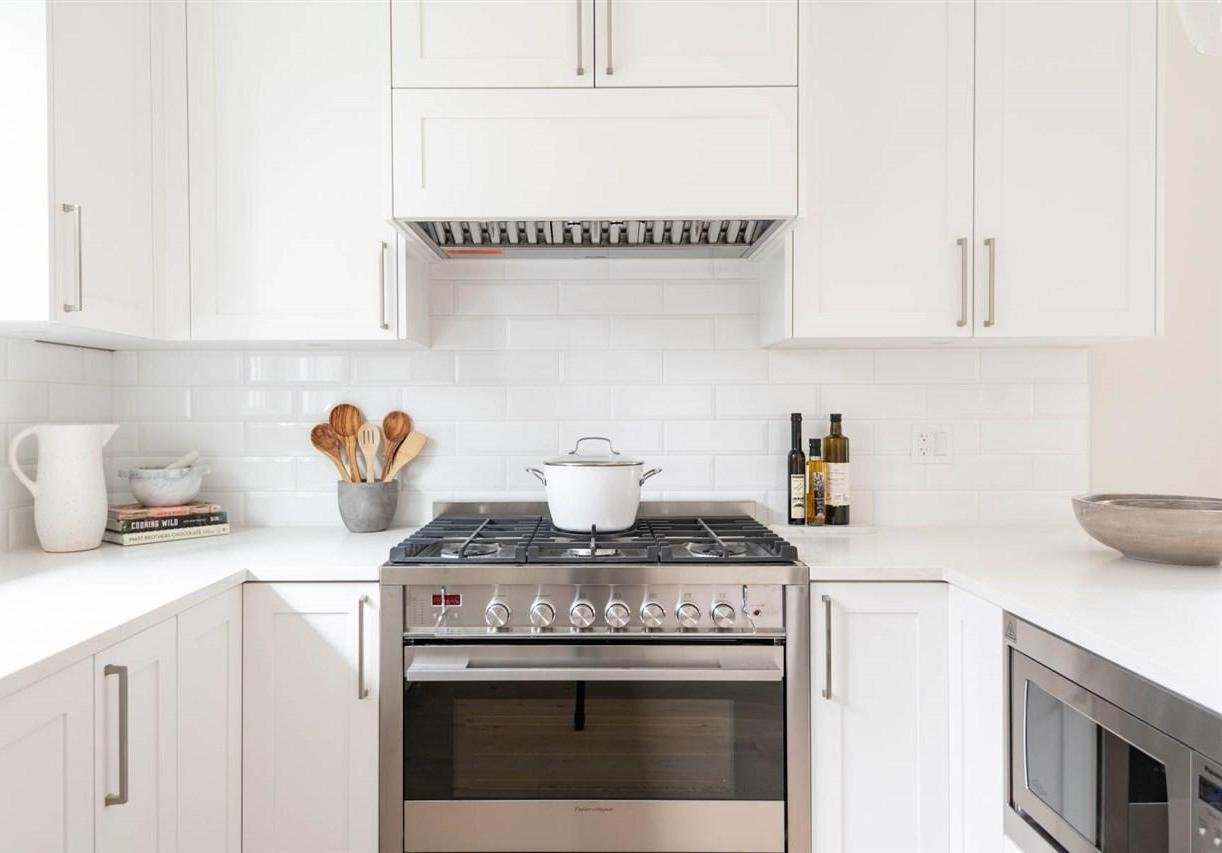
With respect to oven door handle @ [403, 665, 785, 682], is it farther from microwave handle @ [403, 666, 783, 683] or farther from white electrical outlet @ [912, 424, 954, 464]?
white electrical outlet @ [912, 424, 954, 464]

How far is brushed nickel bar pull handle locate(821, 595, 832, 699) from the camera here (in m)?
1.69

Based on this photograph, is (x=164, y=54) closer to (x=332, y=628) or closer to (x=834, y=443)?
(x=332, y=628)

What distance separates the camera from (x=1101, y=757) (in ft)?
3.88

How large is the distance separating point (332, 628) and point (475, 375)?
2.83 ft

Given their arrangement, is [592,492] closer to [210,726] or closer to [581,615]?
[581,615]

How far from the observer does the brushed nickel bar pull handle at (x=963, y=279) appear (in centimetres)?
193

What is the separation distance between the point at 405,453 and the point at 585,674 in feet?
2.95

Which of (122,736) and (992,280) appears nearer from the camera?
(122,736)

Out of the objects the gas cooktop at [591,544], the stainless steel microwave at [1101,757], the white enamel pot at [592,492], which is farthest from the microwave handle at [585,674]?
the stainless steel microwave at [1101,757]

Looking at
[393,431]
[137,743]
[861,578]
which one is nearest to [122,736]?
[137,743]

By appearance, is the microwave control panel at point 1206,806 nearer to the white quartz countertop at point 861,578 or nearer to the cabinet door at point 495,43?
the white quartz countertop at point 861,578

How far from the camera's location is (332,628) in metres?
1.71

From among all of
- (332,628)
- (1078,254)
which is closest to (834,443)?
(1078,254)

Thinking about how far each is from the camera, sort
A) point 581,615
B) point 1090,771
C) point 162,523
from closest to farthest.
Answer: point 1090,771
point 581,615
point 162,523
